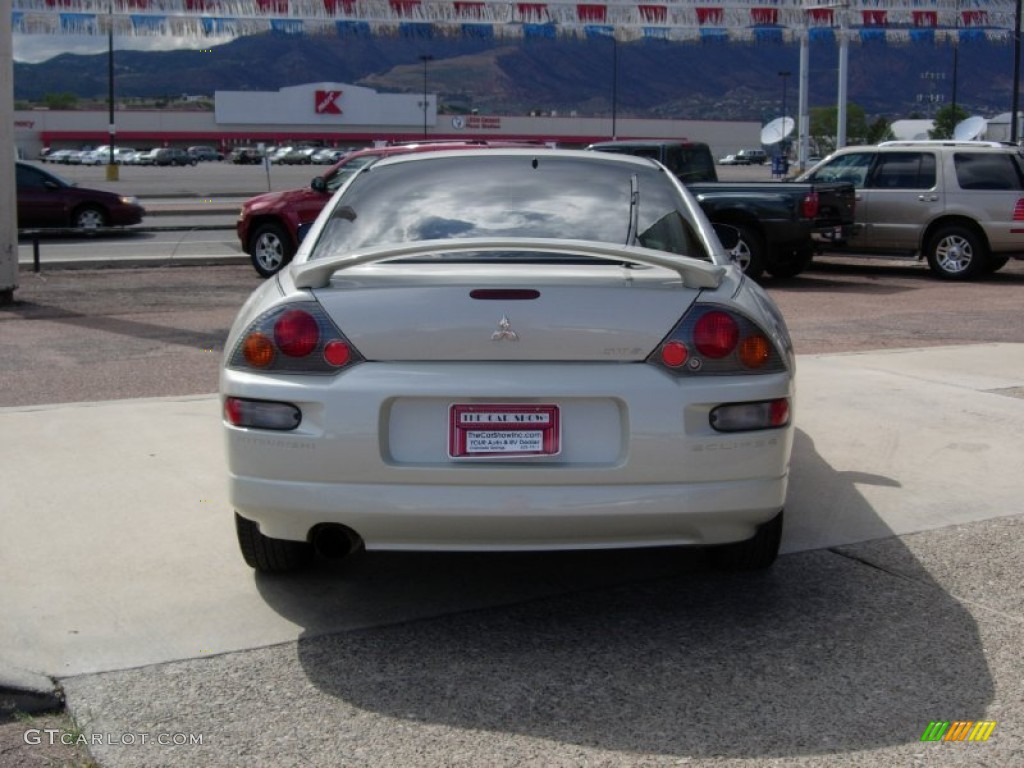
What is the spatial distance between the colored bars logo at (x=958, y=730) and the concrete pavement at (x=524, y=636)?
0.03 meters

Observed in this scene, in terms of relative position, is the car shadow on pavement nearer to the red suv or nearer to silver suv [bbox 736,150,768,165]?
the red suv

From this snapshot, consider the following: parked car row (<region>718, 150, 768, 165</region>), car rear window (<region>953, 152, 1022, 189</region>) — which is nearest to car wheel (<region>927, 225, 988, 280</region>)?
car rear window (<region>953, 152, 1022, 189</region>)

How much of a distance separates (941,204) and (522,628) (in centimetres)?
1484

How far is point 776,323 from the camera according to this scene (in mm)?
4758

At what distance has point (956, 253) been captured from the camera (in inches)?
706

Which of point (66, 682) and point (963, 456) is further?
point (963, 456)

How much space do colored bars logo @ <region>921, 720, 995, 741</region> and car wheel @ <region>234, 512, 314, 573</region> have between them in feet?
7.61

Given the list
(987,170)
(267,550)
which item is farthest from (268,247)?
(267,550)

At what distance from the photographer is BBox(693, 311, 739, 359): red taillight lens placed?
4324 millimetres

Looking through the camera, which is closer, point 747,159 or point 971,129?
point 971,129

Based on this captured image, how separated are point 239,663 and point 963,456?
4.27m

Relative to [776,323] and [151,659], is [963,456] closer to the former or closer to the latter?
[776,323]

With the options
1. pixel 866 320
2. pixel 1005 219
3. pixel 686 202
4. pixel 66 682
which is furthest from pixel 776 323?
pixel 1005 219

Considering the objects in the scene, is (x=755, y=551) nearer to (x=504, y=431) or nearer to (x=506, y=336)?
(x=504, y=431)
